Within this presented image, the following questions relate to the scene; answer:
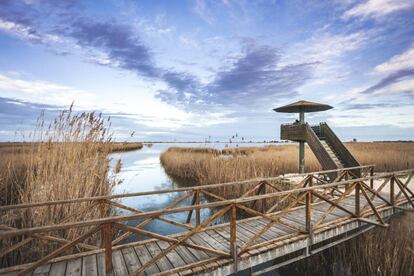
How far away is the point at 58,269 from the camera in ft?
11.4

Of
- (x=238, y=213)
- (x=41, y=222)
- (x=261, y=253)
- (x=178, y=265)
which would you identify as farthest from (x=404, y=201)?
(x=41, y=222)

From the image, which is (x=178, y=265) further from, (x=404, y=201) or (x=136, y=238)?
(x=404, y=201)

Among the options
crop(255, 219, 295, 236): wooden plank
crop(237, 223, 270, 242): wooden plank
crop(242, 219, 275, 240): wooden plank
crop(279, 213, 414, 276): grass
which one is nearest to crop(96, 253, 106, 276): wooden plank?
crop(237, 223, 270, 242): wooden plank

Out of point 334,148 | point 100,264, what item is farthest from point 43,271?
point 334,148

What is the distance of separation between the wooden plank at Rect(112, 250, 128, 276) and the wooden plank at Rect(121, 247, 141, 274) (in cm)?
5

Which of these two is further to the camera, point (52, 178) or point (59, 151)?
point (59, 151)


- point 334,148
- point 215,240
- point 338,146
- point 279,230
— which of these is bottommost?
point 215,240

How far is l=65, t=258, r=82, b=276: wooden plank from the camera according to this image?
11.0 ft

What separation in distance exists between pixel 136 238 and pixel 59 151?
10.4ft

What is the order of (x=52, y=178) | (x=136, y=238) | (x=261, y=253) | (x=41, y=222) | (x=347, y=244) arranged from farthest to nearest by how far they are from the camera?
1. (x=136, y=238)
2. (x=347, y=244)
3. (x=52, y=178)
4. (x=41, y=222)
5. (x=261, y=253)

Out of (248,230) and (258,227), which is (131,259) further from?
(258,227)

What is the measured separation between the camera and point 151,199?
1095 cm

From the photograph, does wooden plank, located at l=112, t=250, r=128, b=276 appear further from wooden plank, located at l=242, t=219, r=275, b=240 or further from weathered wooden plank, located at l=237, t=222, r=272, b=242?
wooden plank, located at l=242, t=219, r=275, b=240

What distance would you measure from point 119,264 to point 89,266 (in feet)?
1.49
